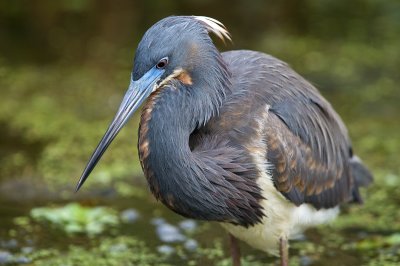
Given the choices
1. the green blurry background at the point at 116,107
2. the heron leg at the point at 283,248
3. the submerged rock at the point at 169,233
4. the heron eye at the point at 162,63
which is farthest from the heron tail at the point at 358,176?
the heron eye at the point at 162,63

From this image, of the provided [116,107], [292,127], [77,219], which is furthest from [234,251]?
[116,107]

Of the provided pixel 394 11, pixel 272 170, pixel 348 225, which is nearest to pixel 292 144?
pixel 272 170

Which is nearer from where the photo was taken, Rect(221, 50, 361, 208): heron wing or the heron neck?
the heron neck

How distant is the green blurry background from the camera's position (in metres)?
7.22

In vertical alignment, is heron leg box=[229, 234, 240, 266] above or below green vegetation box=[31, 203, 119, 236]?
below

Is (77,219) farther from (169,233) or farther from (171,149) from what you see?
(171,149)

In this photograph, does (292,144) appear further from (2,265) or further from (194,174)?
(2,265)

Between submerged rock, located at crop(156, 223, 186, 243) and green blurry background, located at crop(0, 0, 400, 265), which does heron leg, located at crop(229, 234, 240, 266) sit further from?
submerged rock, located at crop(156, 223, 186, 243)

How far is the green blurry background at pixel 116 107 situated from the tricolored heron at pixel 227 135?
2.93 ft

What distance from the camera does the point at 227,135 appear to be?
18.9 ft

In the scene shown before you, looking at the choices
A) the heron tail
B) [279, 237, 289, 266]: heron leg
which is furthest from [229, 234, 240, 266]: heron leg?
the heron tail

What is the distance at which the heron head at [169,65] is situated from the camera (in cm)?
535

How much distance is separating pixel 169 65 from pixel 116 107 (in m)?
4.82

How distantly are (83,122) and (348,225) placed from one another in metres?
3.52
